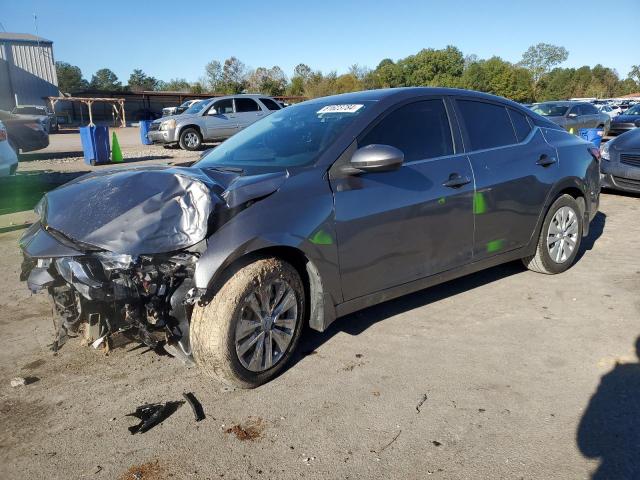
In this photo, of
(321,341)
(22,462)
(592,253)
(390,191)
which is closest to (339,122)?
(390,191)

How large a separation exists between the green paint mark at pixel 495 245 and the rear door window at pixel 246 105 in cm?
1533

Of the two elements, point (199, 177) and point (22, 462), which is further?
point (199, 177)

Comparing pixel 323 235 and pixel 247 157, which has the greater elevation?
pixel 247 157

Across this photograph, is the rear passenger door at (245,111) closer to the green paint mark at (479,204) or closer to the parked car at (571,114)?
the parked car at (571,114)

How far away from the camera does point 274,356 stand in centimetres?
325

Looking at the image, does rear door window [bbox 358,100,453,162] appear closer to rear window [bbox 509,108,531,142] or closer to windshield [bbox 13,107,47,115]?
rear window [bbox 509,108,531,142]

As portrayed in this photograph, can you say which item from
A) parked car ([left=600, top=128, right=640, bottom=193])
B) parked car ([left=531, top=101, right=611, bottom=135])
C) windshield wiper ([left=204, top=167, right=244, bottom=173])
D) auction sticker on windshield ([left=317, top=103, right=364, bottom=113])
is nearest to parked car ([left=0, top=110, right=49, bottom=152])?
windshield wiper ([left=204, top=167, right=244, bottom=173])

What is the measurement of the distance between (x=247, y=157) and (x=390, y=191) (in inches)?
43.4

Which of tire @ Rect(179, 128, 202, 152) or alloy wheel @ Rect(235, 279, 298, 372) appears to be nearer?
alloy wheel @ Rect(235, 279, 298, 372)

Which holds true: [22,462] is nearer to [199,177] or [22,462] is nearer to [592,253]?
[199,177]

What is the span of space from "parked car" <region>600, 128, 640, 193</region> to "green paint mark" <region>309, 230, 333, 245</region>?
309 inches

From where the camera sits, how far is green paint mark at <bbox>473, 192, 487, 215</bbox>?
13.4 ft

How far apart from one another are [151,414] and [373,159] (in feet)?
6.58

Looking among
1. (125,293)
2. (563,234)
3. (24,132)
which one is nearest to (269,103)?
(24,132)
